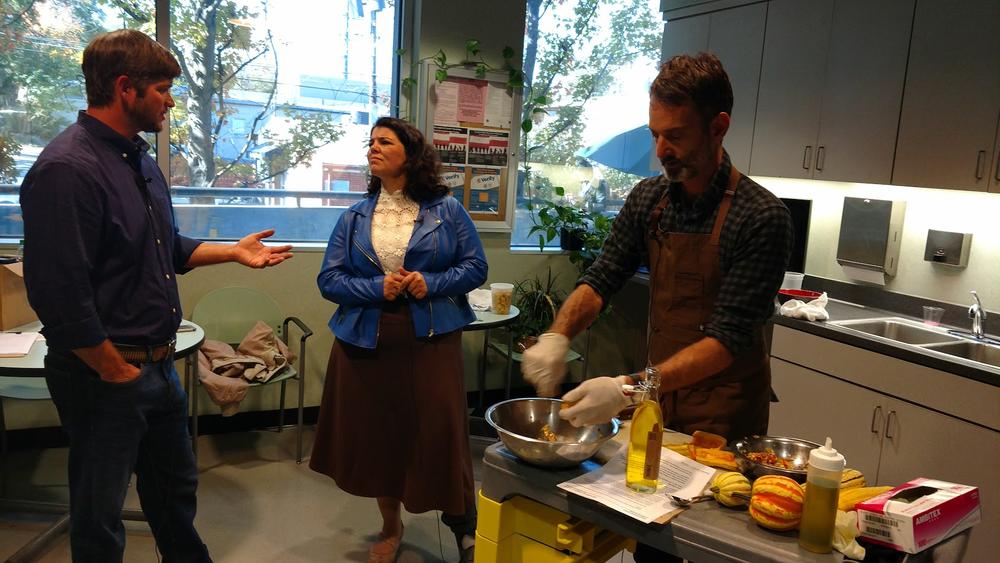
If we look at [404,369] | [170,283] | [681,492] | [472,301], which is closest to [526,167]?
[472,301]

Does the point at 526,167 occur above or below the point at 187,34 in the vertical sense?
below

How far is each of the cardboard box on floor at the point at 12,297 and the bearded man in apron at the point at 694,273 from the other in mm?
2075

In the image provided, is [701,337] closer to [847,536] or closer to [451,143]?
[847,536]

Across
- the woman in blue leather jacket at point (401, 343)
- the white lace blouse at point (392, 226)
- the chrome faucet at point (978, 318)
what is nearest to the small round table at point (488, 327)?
the woman in blue leather jacket at point (401, 343)

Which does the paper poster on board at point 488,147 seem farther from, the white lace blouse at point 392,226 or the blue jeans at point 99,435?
the blue jeans at point 99,435

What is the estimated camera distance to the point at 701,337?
6.27 feet

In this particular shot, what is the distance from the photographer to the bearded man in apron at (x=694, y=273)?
172 cm

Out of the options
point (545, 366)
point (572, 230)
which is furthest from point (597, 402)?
point (572, 230)

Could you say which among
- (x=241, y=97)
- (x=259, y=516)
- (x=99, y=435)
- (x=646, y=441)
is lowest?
(x=259, y=516)

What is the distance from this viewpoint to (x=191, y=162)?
391 cm

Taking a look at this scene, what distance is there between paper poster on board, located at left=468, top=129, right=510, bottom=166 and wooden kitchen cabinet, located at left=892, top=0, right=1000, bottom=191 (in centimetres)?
212

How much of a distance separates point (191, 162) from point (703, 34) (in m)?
2.79

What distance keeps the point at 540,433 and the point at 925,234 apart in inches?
102

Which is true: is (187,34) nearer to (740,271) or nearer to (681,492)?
(740,271)
